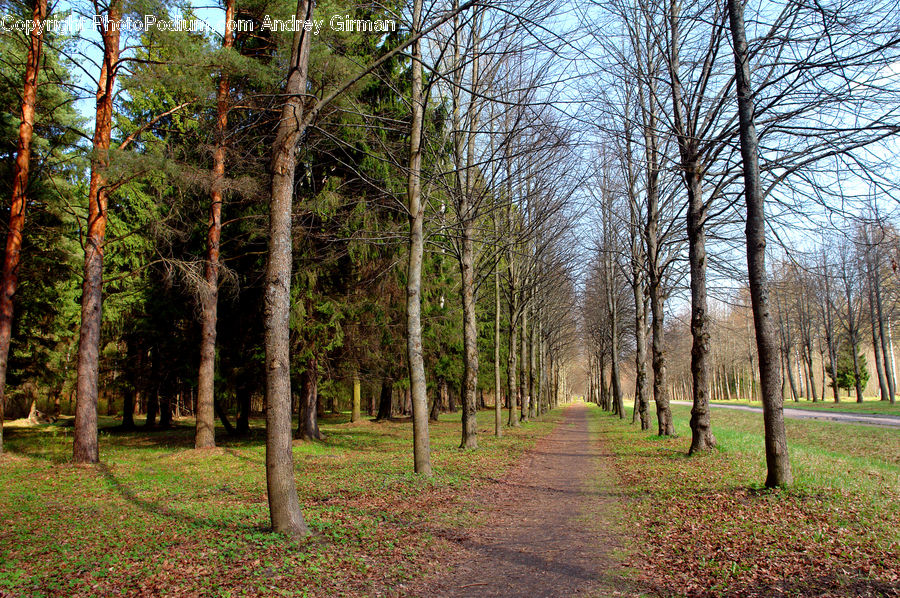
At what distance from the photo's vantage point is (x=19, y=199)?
1165 cm

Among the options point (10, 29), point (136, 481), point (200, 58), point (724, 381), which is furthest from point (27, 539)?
point (724, 381)

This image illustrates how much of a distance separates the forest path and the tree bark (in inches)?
445

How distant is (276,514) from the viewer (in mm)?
5223

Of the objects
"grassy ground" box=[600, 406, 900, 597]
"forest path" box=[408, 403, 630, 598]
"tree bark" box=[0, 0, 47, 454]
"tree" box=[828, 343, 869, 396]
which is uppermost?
"tree bark" box=[0, 0, 47, 454]

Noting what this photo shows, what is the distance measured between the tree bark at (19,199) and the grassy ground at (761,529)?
1332 centimetres

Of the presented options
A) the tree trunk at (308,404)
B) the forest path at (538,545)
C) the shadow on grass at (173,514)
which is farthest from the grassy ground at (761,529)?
the tree trunk at (308,404)

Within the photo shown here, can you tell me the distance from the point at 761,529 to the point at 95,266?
13.2m

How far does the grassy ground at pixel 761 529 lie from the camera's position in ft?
12.8

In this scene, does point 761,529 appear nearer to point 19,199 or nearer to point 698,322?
point 698,322

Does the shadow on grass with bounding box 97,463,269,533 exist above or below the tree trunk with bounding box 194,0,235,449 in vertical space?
below

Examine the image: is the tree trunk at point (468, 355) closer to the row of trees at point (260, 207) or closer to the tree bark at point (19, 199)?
the row of trees at point (260, 207)

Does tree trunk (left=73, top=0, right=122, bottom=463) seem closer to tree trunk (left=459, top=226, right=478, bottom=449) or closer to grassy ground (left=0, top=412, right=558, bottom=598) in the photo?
grassy ground (left=0, top=412, right=558, bottom=598)

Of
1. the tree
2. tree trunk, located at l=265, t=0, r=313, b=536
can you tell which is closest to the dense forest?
tree trunk, located at l=265, t=0, r=313, b=536

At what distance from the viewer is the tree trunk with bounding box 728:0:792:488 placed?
22.1 ft
